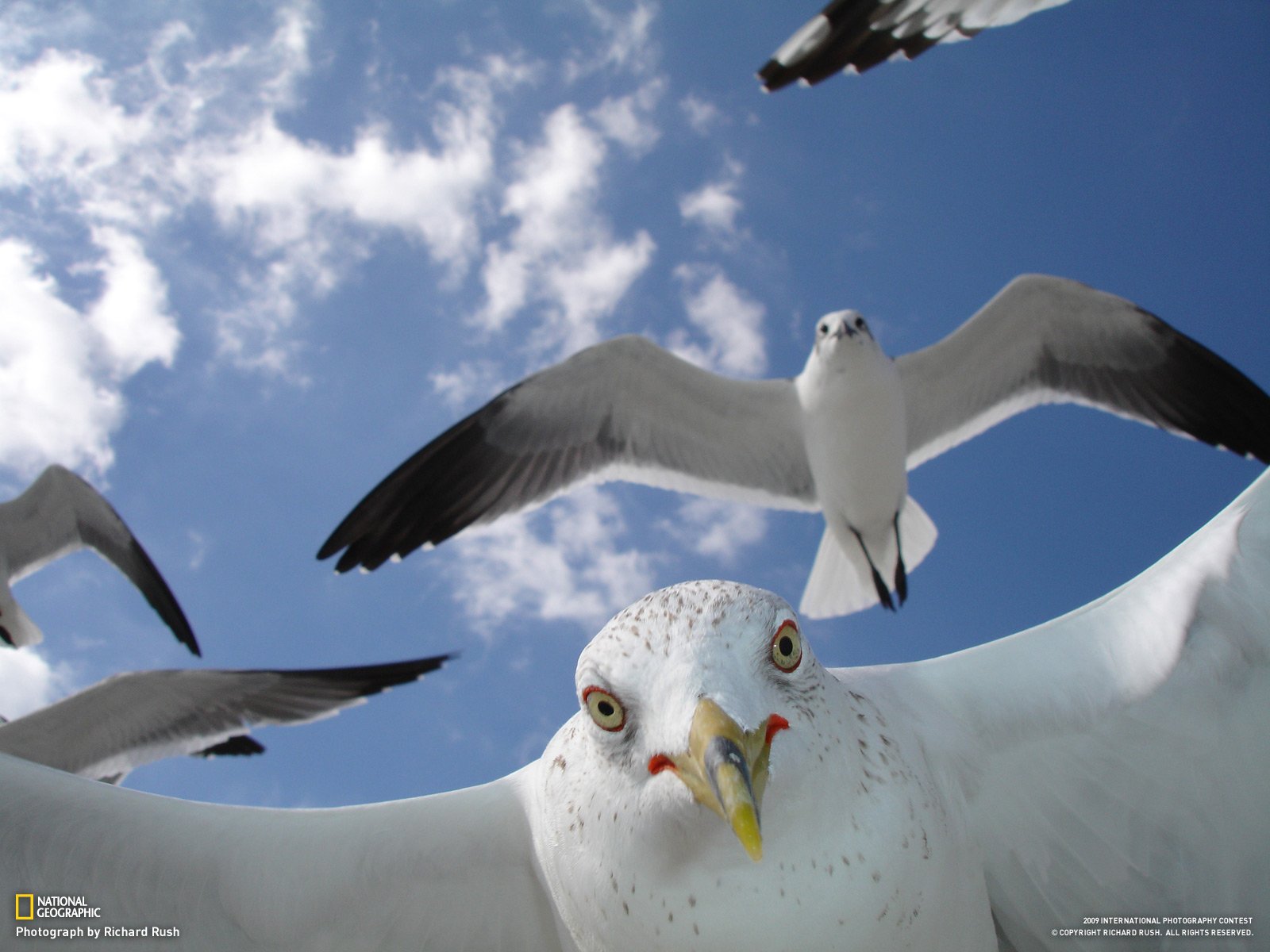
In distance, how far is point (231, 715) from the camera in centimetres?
514

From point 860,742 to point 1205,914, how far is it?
0.90 m

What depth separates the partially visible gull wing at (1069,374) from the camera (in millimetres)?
4973

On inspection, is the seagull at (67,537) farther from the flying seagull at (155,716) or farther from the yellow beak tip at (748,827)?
the yellow beak tip at (748,827)

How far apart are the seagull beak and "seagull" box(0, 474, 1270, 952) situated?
0.01 metres

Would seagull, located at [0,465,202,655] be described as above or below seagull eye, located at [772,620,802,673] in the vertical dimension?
above

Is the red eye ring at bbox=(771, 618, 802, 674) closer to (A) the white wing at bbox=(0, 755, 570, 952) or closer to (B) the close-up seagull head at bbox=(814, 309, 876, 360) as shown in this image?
(A) the white wing at bbox=(0, 755, 570, 952)

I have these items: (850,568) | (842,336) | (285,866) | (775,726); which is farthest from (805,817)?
(850,568)

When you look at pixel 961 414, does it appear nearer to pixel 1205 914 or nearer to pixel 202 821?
pixel 1205 914

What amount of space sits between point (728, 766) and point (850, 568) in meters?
5.01

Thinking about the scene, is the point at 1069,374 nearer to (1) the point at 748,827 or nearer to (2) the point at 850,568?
(2) the point at 850,568

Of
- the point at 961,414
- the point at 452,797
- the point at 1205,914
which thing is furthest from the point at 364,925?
the point at 961,414

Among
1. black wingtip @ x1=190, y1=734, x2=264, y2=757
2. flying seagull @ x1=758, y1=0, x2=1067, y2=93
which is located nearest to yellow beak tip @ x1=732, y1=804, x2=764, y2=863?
flying seagull @ x1=758, y1=0, x2=1067, y2=93

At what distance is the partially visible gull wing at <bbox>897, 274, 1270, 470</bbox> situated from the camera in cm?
497

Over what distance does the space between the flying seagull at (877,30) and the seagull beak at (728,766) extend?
1564mm
